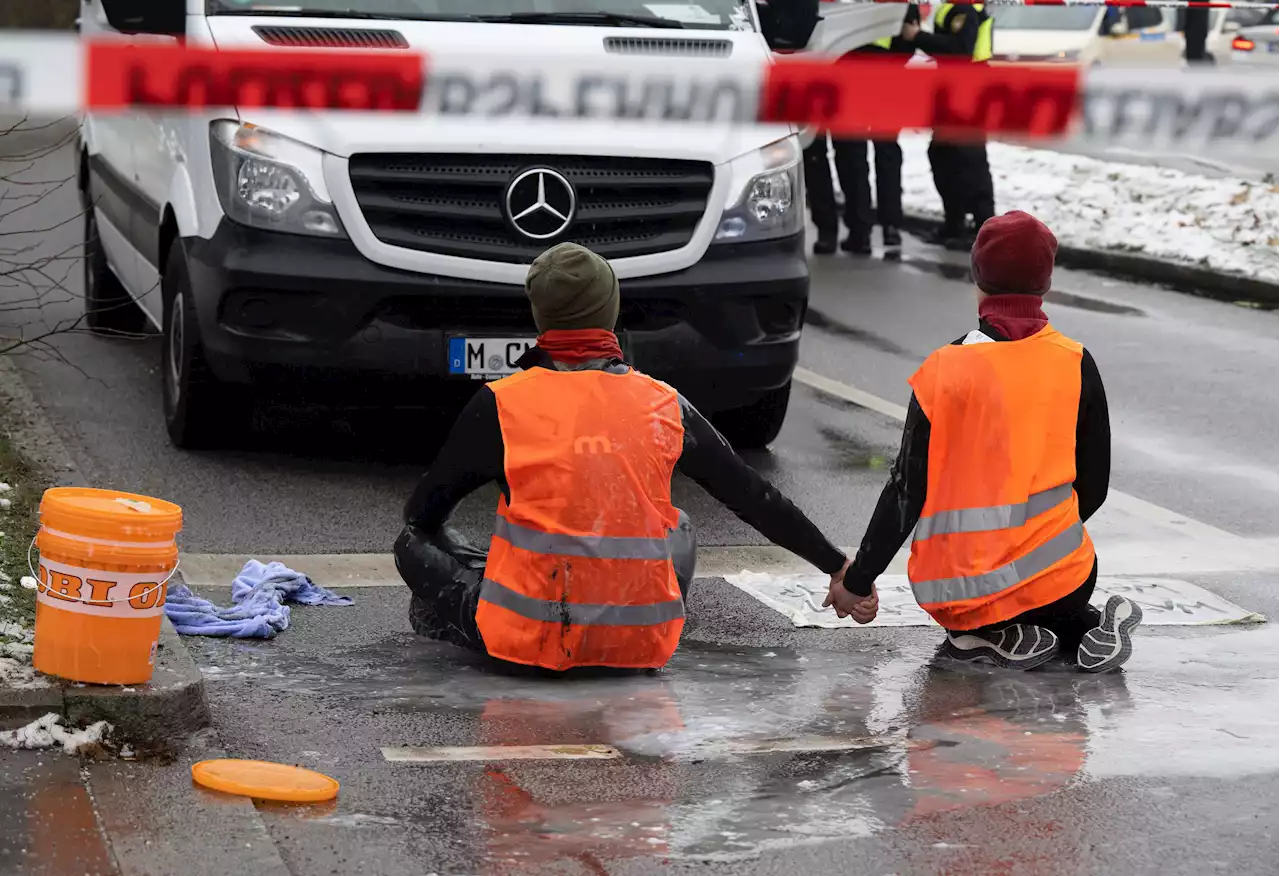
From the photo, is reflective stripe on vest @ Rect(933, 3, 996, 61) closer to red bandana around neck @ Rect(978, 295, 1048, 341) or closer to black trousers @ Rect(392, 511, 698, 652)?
red bandana around neck @ Rect(978, 295, 1048, 341)

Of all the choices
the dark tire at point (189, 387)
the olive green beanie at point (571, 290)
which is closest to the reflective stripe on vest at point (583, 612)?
the olive green beanie at point (571, 290)

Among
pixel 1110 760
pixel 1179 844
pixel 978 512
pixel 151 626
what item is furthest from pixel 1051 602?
pixel 151 626

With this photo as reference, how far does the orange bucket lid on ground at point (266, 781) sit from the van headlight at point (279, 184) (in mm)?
3442

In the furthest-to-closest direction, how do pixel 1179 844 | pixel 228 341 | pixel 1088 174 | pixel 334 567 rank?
pixel 1088 174 → pixel 228 341 → pixel 334 567 → pixel 1179 844

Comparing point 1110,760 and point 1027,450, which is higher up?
point 1027,450

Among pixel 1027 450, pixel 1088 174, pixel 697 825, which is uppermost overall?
pixel 1027 450

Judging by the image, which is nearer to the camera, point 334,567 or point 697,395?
point 334,567

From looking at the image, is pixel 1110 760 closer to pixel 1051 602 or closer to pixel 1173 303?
pixel 1051 602

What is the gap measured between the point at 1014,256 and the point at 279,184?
10.0 feet

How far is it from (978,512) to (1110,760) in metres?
0.98

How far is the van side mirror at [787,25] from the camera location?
9336 millimetres

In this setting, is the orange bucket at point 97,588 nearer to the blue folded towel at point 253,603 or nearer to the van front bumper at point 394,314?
the blue folded towel at point 253,603

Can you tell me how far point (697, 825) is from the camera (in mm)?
4625

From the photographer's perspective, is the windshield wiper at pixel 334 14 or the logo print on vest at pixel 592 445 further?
the windshield wiper at pixel 334 14
